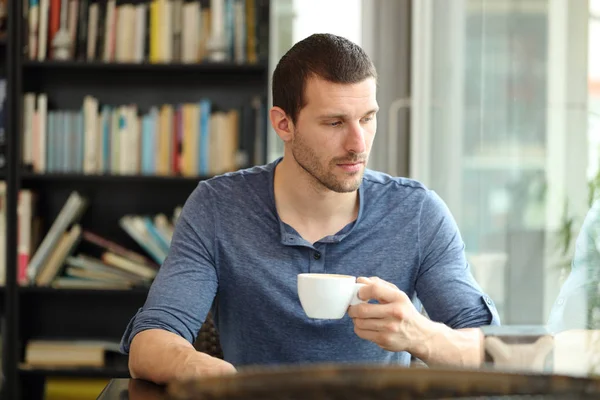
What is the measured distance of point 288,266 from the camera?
5.42 feet

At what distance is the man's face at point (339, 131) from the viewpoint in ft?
5.44

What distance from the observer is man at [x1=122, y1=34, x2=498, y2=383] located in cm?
160

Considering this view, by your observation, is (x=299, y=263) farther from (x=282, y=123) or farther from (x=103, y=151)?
(x=103, y=151)

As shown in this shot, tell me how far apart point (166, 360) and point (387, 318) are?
350 mm

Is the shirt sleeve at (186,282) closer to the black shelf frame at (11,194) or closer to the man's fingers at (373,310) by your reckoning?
the man's fingers at (373,310)

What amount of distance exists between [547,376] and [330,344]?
1.16 metres

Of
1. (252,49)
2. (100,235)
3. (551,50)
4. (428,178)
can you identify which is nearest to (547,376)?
(551,50)

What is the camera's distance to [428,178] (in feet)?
10.4

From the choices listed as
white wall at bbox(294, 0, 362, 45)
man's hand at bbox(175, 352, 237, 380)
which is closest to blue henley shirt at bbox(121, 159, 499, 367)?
man's hand at bbox(175, 352, 237, 380)

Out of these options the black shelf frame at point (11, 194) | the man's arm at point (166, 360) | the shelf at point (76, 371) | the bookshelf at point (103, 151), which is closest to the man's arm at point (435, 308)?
the man's arm at point (166, 360)

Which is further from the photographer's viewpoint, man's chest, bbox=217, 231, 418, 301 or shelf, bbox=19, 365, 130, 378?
shelf, bbox=19, 365, 130, 378

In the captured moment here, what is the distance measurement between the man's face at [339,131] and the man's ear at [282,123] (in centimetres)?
9

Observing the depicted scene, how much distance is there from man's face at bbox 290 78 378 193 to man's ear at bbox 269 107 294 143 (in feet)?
0.29

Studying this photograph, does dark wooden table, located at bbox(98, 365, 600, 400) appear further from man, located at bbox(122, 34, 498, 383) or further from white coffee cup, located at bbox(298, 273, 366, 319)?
man, located at bbox(122, 34, 498, 383)
